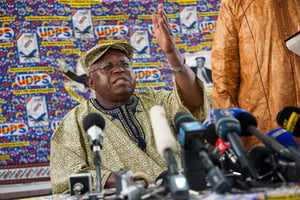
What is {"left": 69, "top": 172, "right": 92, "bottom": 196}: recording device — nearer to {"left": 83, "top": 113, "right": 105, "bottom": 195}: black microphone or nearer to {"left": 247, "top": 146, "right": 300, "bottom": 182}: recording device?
{"left": 83, "top": 113, "right": 105, "bottom": 195}: black microphone

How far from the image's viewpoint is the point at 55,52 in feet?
11.3

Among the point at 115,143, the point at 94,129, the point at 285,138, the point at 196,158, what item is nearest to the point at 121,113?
the point at 115,143

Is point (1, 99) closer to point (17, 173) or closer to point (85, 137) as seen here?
point (17, 173)

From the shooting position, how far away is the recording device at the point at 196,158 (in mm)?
1002

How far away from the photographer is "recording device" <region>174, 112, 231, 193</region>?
3.29 feet

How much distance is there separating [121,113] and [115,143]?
8.6 inches

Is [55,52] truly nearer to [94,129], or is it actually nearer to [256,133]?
[94,129]

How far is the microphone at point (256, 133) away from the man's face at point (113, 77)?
3.62 feet

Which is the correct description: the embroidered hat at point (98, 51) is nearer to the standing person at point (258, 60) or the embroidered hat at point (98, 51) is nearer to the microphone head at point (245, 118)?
the standing person at point (258, 60)

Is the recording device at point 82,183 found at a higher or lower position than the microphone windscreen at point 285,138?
lower

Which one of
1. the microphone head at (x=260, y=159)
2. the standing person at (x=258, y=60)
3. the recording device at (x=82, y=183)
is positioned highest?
the standing person at (x=258, y=60)

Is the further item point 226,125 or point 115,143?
point 115,143

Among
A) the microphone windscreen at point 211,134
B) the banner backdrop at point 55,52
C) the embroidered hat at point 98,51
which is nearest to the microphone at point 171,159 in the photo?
the microphone windscreen at point 211,134

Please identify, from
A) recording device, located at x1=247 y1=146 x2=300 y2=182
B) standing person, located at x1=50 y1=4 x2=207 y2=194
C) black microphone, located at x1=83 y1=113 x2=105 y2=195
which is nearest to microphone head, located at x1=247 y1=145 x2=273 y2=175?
recording device, located at x1=247 y1=146 x2=300 y2=182
